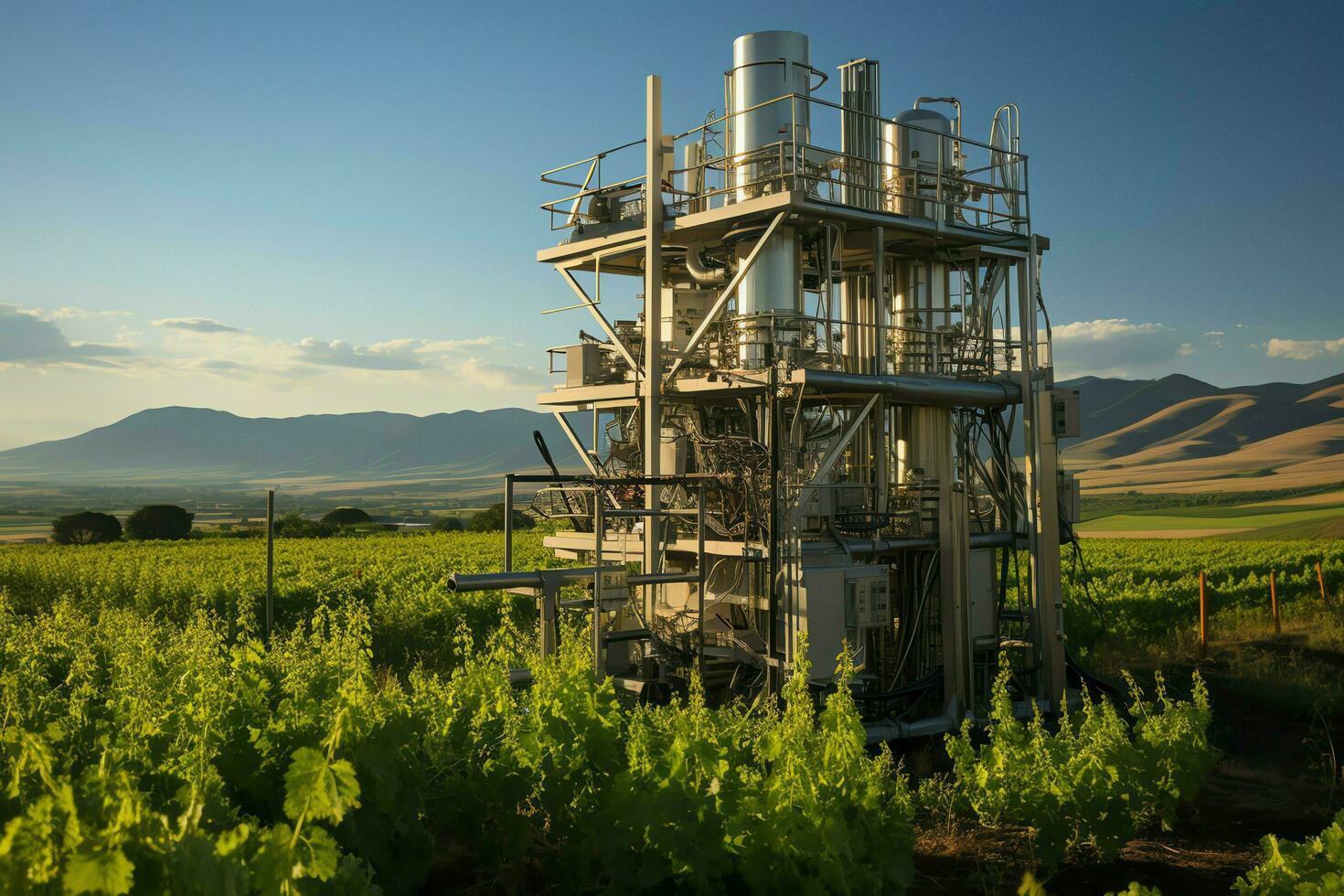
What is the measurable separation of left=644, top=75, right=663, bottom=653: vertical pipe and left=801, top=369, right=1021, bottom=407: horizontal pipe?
242 centimetres

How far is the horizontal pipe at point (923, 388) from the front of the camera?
46.2ft

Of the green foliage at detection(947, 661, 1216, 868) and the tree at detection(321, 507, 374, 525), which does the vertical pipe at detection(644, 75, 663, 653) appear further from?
the tree at detection(321, 507, 374, 525)

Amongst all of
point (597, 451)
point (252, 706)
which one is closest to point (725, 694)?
point (597, 451)

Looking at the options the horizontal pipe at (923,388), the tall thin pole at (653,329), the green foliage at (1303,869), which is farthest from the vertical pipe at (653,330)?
the green foliage at (1303,869)

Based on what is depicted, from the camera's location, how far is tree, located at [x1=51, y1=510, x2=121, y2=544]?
5734 cm

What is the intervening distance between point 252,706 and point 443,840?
1673mm

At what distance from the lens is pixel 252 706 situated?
7.79 m

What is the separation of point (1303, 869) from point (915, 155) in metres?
13.2

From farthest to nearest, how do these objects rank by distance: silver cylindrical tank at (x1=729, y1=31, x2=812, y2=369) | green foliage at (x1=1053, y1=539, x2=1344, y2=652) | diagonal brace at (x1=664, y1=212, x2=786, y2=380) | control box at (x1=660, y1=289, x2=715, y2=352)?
1. green foliage at (x1=1053, y1=539, x2=1344, y2=652)
2. control box at (x1=660, y1=289, x2=715, y2=352)
3. silver cylindrical tank at (x1=729, y1=31, x2=812, y2=369)
4. diagonal brace at (x1=664, y1=212, x2=786, y2=380)

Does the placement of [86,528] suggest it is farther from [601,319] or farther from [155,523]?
[601,319]

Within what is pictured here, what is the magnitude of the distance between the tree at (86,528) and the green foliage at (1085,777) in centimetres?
5696

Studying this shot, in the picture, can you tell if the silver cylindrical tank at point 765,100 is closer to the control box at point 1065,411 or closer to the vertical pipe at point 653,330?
the vertical pipe at point 653,330

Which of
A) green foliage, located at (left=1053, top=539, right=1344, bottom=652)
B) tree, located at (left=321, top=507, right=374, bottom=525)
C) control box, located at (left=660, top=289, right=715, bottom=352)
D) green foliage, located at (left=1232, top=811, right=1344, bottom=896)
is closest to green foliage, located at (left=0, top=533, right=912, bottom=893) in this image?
green foliage, located at (left=1232, top=811, right=1344, bottom=896)

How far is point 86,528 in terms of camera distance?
59188 millimetres
